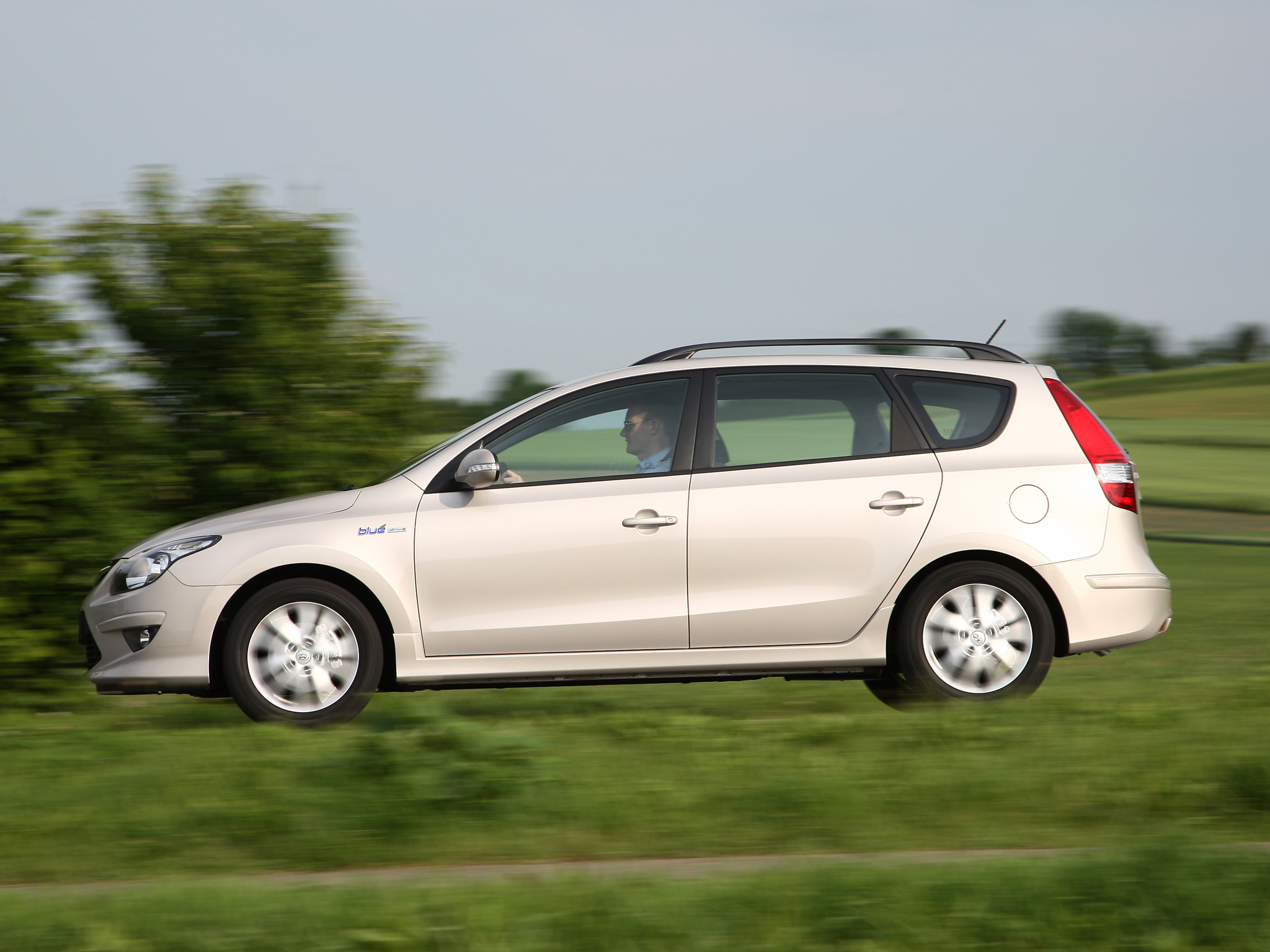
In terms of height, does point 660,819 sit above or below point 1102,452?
below

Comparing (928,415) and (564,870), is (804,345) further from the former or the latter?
(564,870)

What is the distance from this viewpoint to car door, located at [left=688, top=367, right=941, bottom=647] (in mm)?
6363

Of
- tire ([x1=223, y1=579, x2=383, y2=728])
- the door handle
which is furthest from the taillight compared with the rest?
tire ([x1=223, y1=579, x2=383, y2=728])

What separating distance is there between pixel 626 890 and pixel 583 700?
392cm

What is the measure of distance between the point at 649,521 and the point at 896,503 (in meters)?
1.19

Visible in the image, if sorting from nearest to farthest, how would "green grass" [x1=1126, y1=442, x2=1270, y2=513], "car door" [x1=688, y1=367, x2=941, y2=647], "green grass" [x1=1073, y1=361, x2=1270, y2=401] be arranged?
"car door" [x1=688, y1=367, x2=941, y2=647]
"green grass" [x1=1126, y1=442, x2=1270, y2=513]
"green grass" [x1=1073, y1=361, x2=1270, y2=401]

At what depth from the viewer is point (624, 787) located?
4797 mm

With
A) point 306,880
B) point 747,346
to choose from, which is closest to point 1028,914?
point 306,880

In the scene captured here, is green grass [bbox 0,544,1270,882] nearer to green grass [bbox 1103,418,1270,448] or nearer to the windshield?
the windshield

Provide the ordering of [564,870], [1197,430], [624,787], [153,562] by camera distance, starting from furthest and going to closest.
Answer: [1197,430] → [153,562] → [624,787] → [564,870]

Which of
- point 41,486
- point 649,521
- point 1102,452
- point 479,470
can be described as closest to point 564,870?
point 649,521

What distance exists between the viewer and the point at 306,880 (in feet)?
13.0

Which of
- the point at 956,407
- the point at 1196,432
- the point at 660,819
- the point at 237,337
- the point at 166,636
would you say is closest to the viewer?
the point at 660,819

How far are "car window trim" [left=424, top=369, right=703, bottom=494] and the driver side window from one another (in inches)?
0.5
